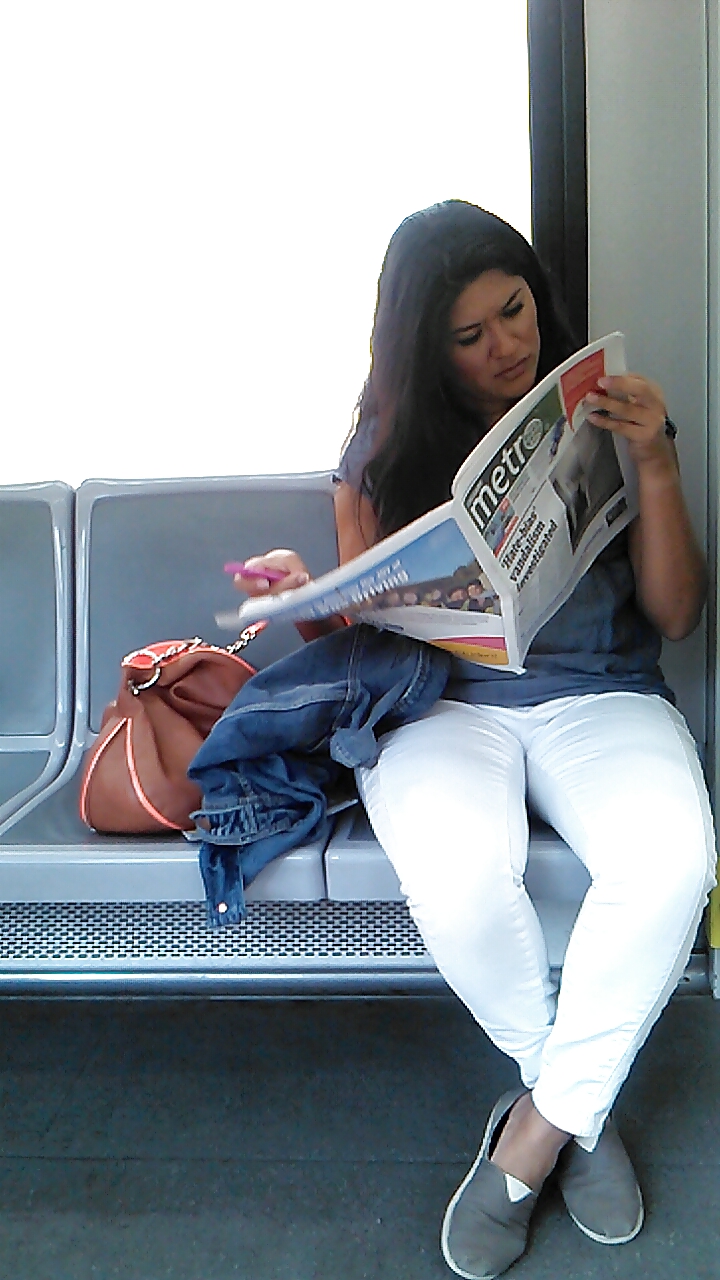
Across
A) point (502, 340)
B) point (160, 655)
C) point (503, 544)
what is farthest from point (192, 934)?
point (502, 340)

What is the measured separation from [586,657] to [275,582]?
1.43 feet

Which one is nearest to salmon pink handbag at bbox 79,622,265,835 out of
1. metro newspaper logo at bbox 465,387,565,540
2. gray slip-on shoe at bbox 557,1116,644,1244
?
metro newspaper logo at bbox 465,387,565,540

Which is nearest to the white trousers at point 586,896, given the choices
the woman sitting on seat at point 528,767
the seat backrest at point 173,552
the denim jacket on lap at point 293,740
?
the woman sitting on seat at point 528,767

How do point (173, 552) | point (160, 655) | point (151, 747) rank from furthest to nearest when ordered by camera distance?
point (173, 552), point (160, 655), point (151, 747)

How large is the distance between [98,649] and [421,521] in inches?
38.9

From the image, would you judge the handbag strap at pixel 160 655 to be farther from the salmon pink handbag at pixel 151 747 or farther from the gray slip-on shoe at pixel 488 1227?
the gray slip-on shoe at pixel 488 1227

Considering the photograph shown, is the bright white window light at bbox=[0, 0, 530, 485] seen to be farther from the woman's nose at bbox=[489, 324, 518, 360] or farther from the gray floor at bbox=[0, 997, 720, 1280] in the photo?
the gray floor at bbox=[0, 997, 720, 1280]

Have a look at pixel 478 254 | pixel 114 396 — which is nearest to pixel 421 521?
pixel 478 254

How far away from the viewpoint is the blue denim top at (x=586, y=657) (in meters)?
1.40

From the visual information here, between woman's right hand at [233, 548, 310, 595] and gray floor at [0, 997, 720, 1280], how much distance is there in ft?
2.53

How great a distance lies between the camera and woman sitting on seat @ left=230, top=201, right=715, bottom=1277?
44.1 inches

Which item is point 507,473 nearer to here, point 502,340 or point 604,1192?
point 502,340

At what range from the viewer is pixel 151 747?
4.54 feet

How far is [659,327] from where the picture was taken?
1834mm
